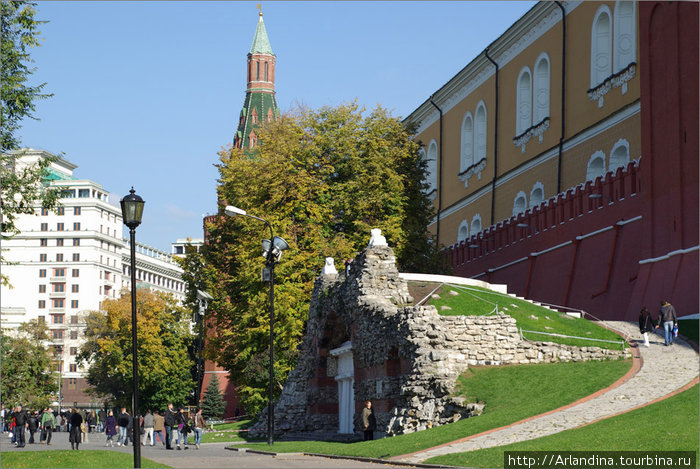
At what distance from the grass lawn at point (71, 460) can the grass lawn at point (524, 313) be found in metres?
13.8

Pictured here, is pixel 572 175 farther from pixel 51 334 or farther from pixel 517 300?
pixel 51 334

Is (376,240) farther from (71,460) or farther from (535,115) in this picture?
(535,115)

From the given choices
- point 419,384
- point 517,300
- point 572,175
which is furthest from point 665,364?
point 572,175

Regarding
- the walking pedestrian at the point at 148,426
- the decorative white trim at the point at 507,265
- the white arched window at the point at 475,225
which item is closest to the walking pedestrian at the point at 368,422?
the walking pedestrian at the point at 148,426

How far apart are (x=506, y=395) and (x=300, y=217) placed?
876 inches

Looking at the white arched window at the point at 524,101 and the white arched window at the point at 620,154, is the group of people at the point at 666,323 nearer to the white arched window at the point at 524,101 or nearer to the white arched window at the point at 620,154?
the white arched window at the point at 620,154

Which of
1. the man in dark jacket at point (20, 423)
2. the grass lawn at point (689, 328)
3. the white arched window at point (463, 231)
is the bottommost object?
the man in dark jacket at point (20, 423)

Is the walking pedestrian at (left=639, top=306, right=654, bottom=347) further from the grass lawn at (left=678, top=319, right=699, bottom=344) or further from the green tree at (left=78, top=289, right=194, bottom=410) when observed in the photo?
the green tree at (left=78, top=289, right=194, bottom=410)

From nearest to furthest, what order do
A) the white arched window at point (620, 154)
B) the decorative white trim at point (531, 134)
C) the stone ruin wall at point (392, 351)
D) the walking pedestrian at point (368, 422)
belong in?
the stone ruin wall at point (392, 351) → the walking pedestrian at point (368, 422) → the white arched window at point (620, 154) → the decorative white trim at point (531, 134)

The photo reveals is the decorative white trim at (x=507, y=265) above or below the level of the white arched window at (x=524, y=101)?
below

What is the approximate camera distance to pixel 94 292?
150750 mm

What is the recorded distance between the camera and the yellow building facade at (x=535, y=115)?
48469 mm

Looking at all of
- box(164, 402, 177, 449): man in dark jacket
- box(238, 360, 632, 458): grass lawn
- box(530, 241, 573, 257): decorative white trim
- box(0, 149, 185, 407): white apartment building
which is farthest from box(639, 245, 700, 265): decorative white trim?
box(0, 149, 185, 407): white apartment building

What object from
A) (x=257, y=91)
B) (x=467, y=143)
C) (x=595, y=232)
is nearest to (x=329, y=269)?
(x=595, y=232)
